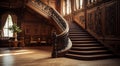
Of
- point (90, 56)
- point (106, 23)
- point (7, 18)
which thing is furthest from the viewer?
point (7, 18)

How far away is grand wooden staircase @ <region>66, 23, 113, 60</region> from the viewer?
6480 mm

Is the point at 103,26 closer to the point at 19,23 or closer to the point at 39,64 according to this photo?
the point at 39,64

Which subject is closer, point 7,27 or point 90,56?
point 90,56

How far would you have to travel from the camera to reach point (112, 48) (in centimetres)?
699

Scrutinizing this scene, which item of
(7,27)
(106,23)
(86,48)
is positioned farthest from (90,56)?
(7,27)

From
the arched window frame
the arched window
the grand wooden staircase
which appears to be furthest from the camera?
the arched window

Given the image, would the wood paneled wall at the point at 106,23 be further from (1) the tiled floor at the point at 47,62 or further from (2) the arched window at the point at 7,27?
(2) the arched window at the point at 7,27

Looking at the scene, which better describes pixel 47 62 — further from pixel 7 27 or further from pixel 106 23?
pixel 7 27

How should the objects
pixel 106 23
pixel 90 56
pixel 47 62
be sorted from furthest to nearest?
pixel 106 23 < pixel 90 56 < pixel 47 62

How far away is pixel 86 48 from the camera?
7.06 m

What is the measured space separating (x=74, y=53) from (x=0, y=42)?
7.52 metres

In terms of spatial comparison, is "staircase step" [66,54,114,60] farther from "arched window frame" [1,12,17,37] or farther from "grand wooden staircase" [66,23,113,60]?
"arched window frame" [1,12,17,37]

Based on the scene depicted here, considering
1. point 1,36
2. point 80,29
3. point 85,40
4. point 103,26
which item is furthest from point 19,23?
point 103,26

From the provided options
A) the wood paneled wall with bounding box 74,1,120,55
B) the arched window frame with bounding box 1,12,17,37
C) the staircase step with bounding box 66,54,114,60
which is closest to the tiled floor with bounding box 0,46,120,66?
the staircase step with bounding box 66,54,114,60
